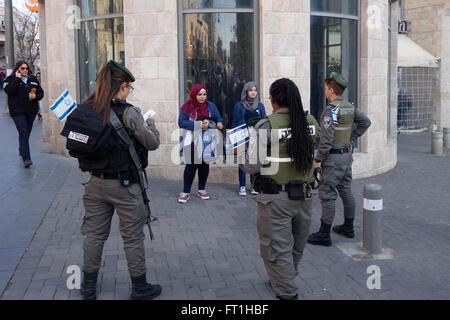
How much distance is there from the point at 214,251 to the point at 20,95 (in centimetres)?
579

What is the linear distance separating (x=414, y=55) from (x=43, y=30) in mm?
11828

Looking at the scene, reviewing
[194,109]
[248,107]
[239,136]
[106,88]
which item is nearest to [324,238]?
[239,136]

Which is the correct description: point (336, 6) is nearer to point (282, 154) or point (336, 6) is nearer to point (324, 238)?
point (324, 238)

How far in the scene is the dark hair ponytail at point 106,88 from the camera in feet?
12.8

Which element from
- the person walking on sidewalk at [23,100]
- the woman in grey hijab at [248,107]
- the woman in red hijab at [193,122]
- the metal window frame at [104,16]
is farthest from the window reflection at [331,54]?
the person walking on sidewalk at [23,100]

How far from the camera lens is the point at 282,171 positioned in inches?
163

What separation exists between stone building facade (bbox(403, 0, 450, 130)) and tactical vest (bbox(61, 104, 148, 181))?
1737 centimetres

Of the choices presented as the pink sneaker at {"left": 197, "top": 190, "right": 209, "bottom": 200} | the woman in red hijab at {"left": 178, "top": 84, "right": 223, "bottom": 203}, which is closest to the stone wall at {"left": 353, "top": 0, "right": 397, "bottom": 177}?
the pink sneaker at {"left": 197, "top": 190, "right": 209, "bottom": 200}

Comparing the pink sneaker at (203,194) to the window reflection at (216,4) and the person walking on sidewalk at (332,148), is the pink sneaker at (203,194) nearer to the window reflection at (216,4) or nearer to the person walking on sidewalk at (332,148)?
the person walking on sidewalk at (332,148)

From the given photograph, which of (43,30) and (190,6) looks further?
(43,30)

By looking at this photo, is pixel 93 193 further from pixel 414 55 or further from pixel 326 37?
pixel 414 55

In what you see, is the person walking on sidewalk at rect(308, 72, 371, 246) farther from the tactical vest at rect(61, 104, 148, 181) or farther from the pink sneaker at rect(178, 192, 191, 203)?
the tactical vest at rect(61, 104, 148, 181)

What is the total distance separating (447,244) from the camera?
5746mm
